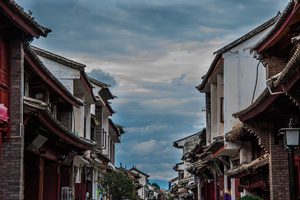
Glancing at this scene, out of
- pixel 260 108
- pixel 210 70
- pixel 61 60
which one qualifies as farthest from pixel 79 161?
pixel 260 108

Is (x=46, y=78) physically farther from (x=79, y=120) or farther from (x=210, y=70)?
(x=210, y=70)

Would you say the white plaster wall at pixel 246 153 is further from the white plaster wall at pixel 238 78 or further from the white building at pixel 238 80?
the white plaster wall at pixel 238 78

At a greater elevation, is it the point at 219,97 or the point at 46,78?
the point at 219,97

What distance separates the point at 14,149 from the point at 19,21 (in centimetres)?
349

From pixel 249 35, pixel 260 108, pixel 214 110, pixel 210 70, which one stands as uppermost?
pixel 249 35

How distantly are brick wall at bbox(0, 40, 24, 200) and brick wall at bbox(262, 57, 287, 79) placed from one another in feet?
26.3

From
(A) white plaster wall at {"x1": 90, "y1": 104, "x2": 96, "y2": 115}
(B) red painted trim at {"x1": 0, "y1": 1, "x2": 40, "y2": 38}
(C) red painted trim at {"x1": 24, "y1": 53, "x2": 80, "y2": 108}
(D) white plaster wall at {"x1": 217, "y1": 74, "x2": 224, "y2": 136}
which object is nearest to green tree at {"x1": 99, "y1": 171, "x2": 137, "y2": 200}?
(A) white plaster wall at {"x1": 90, "y1": 104, "x2": 96, "y2": 115}

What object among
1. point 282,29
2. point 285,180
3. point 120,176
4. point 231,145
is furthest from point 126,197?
point 282,29

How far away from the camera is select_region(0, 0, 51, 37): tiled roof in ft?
44.5

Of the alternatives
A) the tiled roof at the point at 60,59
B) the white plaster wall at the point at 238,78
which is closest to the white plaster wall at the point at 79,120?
the tiled roof at the point at 60,59

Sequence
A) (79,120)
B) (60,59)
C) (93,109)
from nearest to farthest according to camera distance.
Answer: (60,59) → (79,120) → (93,109)

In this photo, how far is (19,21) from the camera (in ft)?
47.2

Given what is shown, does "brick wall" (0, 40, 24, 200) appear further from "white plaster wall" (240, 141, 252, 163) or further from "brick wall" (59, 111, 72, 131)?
"brick wall" (59, 111, 72, 131)

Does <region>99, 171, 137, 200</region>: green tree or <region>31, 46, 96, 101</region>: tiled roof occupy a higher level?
<region>31, 46, 96, 101</region>: tiled roof
